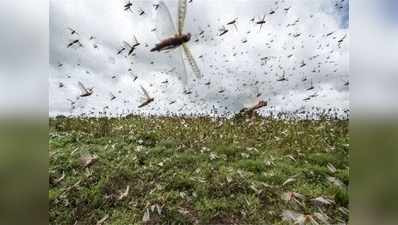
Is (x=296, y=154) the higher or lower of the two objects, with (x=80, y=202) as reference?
higher

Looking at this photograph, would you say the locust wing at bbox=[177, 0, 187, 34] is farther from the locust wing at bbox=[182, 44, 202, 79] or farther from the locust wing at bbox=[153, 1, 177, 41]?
the locust wing at bbox=[182, 44, 202, 79]

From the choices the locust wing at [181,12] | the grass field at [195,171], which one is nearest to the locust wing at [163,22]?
the locust wing at [181,12]

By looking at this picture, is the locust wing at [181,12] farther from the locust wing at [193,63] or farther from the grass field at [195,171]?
the grass field at [195,171]

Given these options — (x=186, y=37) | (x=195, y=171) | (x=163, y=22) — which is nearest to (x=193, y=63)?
(x=186, y=37)

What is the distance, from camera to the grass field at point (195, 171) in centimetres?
342

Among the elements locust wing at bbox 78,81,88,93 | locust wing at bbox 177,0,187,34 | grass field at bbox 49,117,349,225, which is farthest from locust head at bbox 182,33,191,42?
locust wing at bbox 78,81,88,93

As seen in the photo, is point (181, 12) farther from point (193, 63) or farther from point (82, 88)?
point (82, 88)

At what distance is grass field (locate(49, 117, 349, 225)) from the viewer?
3420mm

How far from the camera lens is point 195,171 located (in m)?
3.51
